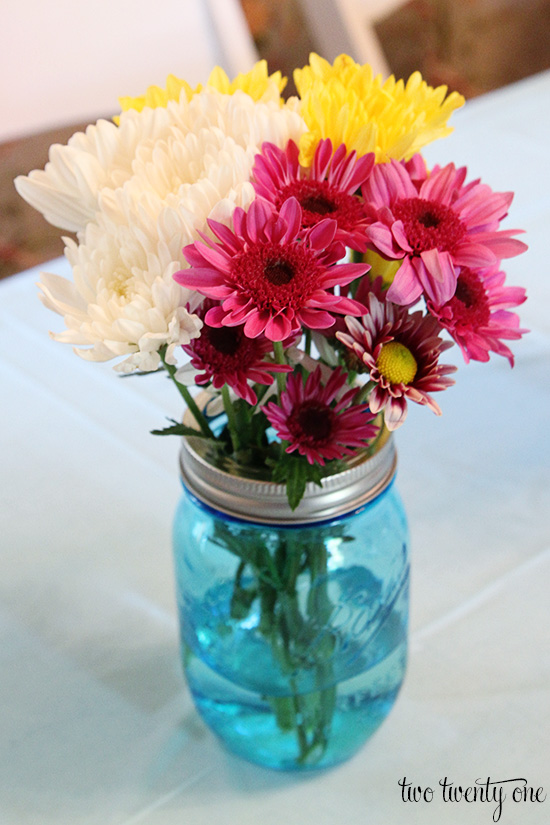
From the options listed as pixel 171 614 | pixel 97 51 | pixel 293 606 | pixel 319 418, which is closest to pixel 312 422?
pixel 319 418

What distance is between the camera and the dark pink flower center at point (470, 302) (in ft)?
1.19

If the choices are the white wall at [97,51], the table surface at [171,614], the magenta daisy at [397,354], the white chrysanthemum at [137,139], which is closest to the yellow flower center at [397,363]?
the magenta daisy at [397,354]

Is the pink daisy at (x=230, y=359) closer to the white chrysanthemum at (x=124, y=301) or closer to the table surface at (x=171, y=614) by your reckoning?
the white chrysanthemum at (x=124, y=301)

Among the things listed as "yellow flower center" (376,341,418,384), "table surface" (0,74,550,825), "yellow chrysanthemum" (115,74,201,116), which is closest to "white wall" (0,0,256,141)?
"table surface" (0,74,550,825)

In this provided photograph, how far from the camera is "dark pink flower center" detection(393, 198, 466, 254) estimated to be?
1.14 ft

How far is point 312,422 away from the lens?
381 millimetres

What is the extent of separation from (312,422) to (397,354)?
0.05 meters

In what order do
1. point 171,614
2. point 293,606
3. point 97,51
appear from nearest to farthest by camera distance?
point 293,606
point 171,614
point 97,51

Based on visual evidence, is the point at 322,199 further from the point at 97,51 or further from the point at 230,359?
the point at 97,51

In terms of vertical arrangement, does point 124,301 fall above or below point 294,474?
above

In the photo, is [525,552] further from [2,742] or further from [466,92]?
[466,92]

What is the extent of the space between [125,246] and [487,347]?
15 centimetres

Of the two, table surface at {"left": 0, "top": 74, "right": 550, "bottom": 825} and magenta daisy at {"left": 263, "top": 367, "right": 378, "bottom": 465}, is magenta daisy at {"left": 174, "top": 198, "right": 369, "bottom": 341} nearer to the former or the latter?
magenta daisy at {"left": 263, "top": 367, "right": 378, "bottom": 465}

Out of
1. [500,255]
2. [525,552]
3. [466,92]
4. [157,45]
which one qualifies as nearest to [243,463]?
[500,255]
